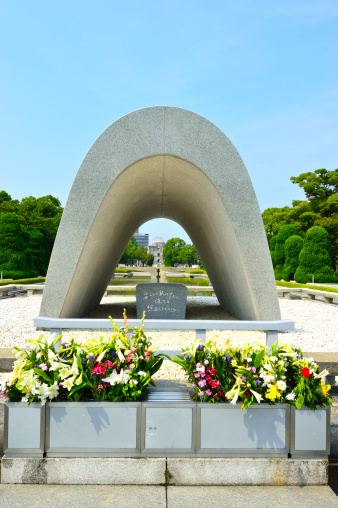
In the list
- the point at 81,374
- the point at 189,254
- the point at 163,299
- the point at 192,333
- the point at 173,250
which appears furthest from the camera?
the point at 173,250

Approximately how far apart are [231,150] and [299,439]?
17.2 ft

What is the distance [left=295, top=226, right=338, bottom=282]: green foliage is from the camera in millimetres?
27766

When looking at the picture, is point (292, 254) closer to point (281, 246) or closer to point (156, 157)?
point (281, 246)

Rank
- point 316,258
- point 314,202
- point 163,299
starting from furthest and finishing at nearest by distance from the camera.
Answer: point 314,202
point 316,258
point 163,299

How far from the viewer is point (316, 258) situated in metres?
27.9

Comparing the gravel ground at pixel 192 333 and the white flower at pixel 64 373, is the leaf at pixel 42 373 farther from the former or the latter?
the gravel ground at pixel 192 333

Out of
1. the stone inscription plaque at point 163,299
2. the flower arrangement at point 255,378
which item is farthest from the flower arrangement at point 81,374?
the stone inscription plaque at point 163,299

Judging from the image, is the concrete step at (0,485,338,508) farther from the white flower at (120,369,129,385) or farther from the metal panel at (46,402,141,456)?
the white flower at (120,369,129,385)

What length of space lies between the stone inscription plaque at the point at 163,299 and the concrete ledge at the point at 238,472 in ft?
22.7

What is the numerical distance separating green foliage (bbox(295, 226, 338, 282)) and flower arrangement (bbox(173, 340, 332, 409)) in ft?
86.4

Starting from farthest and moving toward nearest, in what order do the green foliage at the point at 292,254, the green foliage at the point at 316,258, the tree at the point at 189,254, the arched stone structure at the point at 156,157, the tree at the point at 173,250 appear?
the tree at the point at 173,250
the tree at the point at 189,254
the green foliage at the point at 292,254
the green foliage at the point at 316,258
the arched stone structure at the point at 156,157

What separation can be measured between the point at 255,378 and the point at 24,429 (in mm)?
1821

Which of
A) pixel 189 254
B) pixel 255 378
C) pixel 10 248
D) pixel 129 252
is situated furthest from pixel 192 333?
pixel 189 254

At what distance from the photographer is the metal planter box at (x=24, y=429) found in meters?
2.93
